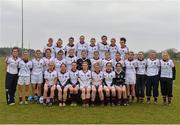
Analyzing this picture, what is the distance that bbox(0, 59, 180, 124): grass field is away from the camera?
10.2m

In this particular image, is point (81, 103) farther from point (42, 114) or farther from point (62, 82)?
point (42, 114)

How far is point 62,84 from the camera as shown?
1273 cm

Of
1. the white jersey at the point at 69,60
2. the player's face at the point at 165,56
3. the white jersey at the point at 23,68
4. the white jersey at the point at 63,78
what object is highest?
the player's face at the point at 165,56

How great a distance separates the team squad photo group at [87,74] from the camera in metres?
12.7

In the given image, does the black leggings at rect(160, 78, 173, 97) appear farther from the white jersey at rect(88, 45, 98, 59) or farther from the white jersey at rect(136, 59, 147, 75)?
the white jersey at rect(88, 45, 98, 59)

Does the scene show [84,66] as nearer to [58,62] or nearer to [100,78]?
[100,78]

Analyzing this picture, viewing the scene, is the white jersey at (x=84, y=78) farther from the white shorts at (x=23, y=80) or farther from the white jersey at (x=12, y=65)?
the white jersey at (x=12, y=65)

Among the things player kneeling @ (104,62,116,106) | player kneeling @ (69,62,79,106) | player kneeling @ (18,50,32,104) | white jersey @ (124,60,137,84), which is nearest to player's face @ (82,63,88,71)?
player kneeling @ (69,62,79,106)

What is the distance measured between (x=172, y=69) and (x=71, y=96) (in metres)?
3.47

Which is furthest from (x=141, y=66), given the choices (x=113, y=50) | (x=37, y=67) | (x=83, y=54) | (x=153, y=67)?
(x=37, y=67)

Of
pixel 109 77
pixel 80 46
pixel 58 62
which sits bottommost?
pixel 109 77

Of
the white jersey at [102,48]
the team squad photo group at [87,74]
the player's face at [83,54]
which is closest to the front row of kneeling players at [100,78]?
the team squad photo group at [87,74]

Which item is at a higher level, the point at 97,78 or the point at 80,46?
the point at 80,46

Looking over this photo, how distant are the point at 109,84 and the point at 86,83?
771 millimetres
